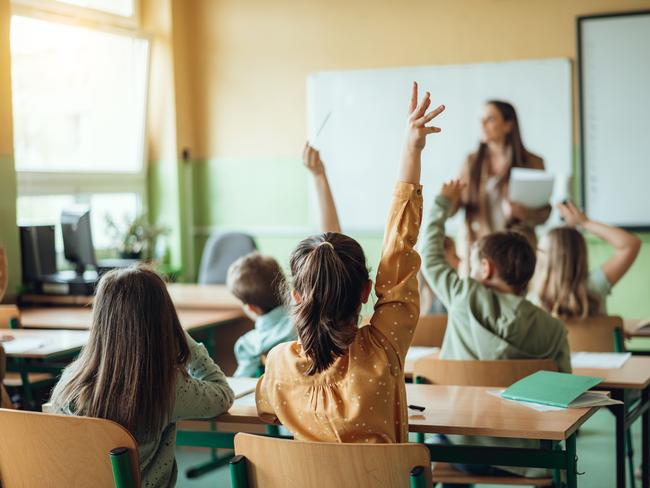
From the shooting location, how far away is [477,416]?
6.65 feet

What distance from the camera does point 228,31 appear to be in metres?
6.72

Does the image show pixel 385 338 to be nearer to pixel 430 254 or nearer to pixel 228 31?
pixel 430 254

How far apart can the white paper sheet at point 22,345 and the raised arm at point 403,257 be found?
2.00 meters

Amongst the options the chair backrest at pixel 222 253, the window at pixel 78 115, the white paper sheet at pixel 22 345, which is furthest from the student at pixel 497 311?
the window at pixel 78 115

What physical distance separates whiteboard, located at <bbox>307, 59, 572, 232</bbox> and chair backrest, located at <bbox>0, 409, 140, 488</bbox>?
3.87 metres

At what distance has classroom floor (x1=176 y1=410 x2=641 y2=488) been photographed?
12.0ft

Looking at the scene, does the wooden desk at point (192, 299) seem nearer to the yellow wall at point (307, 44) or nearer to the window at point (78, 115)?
the window at point (78, 115)

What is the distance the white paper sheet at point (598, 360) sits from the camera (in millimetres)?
2796

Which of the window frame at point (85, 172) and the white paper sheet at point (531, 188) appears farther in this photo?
the window frame at point (85, 172)

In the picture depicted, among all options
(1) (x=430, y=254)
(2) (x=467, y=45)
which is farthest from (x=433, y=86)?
(1) (x=430, y=254)

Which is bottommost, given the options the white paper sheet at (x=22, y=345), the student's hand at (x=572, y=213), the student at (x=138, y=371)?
the white paper sheet at (x=22, y=345)

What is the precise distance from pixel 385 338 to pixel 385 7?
4.68 meters

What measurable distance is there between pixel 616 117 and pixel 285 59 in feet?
7.86

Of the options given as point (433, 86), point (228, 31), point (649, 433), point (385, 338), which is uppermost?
point (228, 31)
